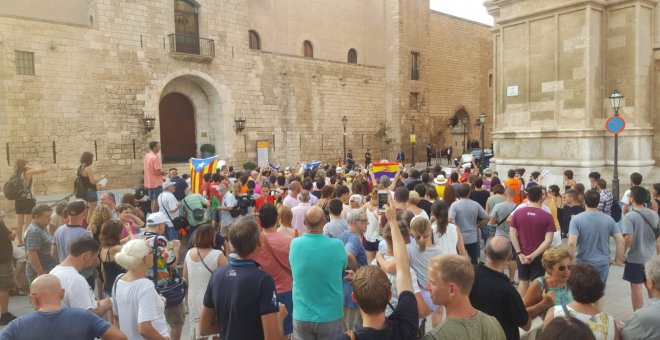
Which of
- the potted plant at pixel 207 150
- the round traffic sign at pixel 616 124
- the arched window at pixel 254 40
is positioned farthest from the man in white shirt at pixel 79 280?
the arched window at pixel 254 40

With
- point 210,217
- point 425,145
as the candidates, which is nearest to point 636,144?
point 210,217

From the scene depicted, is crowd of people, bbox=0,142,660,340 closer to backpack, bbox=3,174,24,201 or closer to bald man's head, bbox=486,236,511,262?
bald man's head, bbox=486,236,511,262

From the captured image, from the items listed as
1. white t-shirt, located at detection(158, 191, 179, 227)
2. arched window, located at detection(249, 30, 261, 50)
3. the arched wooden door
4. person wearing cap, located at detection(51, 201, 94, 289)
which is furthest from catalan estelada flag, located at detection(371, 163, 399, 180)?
arched window, located at detection(249, 30, 261, 50)

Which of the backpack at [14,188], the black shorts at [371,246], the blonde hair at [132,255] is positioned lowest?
the black shorts at [371,246]

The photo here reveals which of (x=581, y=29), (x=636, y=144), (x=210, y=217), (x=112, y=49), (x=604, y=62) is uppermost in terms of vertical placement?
(x=112, y=49)

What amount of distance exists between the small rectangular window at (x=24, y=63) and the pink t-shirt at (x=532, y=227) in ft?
58.9

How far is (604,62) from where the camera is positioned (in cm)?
1289

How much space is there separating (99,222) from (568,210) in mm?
7024

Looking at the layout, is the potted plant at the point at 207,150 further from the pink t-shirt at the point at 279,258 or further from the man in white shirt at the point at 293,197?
the pink t-shirt at the point at 279,258

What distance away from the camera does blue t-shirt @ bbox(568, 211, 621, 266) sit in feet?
16.5

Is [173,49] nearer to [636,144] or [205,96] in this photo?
[205,96]

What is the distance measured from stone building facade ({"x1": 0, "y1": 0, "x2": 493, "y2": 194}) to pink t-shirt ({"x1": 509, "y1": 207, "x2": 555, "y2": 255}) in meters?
17.4

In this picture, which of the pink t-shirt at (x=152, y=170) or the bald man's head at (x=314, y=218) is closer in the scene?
the bald man's head at (x=314, y=218)

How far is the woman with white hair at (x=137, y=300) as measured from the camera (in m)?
3.30
